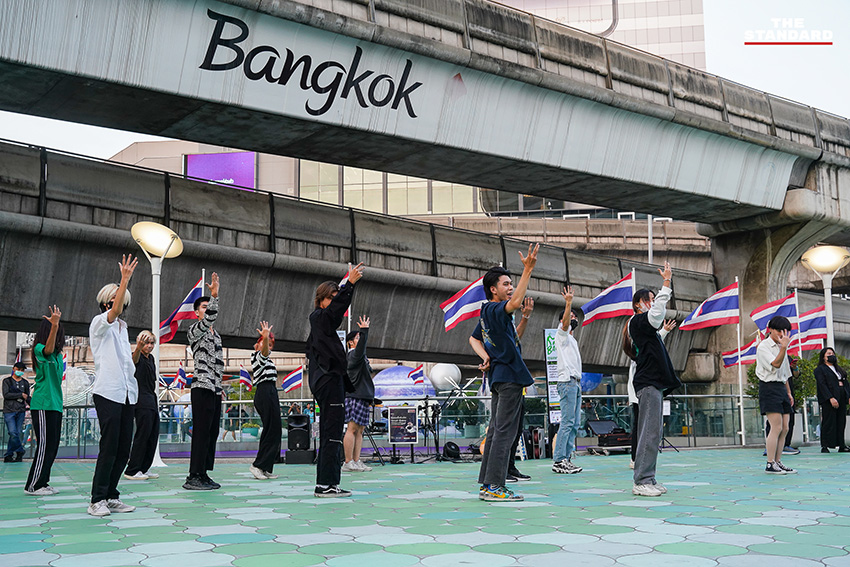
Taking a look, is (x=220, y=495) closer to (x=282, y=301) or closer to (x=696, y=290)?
(x=282, y=301)

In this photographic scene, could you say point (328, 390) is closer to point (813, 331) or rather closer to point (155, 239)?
point (155, 239)

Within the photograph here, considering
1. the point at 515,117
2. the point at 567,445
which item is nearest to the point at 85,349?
the point at 515,117

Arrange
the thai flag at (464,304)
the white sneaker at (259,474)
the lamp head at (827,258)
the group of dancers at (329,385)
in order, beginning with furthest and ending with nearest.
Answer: the lamp head at (827,258) → the thai flag at (464,304) → the white sneaker at (259,474) → the group of dancers at (329,385)

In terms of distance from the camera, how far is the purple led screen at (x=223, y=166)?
7906 cm

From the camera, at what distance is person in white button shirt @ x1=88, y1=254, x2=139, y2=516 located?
6.88 metres

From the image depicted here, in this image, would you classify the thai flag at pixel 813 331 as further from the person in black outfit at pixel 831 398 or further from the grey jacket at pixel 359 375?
the grey jacket at pixel 359 375

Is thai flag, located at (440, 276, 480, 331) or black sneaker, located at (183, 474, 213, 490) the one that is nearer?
black sneaker, located at (183, 474, 213, 490)

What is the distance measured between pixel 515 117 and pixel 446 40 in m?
2.28

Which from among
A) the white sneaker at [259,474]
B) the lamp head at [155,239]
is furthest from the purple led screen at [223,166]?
the white sneaker at [259,474]

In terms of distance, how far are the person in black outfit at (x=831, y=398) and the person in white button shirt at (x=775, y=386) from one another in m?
6.05

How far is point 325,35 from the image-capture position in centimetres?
1409

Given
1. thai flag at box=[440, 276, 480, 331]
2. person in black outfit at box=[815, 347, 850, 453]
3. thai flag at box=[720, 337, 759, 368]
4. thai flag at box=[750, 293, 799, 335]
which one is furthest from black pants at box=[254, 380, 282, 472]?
thai flag at box=[750, 293, 799, 335]

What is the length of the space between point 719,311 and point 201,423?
14235 millimetres

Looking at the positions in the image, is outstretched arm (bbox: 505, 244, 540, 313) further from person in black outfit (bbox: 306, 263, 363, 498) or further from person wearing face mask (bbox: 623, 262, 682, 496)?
person in black outfit (bbox: 306, 263, 363, 498)
